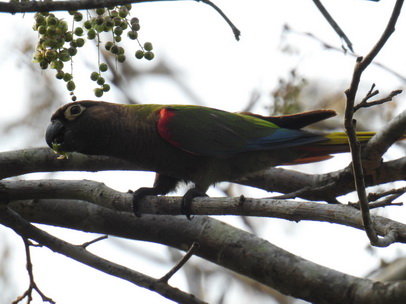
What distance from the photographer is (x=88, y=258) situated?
3.91m

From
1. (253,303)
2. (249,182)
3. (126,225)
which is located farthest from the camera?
(253,303)

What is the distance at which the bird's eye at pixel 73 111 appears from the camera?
15.8 feet

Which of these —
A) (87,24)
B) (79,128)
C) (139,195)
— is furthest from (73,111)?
(87,24)

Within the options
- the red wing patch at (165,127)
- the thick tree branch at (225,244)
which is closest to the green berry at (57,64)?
the thick tree branch at (225,244)

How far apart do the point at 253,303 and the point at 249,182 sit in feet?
13.7

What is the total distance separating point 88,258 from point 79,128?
4.28 feet

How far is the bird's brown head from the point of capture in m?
4.68

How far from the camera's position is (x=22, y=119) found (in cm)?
909

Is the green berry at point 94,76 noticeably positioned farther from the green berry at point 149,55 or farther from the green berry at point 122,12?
the green berry at point 122,12

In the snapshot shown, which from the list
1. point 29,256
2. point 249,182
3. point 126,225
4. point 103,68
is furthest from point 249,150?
point 29,256

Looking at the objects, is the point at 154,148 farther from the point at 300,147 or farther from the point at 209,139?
the point at 300,147

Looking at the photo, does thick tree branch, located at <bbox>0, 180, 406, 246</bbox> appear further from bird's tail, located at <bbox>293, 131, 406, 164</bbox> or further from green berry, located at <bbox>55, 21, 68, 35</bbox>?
bird's tail, located at <bbox>293, 131, 406, 164</bbox>

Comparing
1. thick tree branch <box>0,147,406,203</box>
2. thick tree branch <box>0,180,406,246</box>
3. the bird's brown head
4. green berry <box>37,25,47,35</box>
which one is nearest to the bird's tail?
thick tree branch <box>0,147,406,203</box>

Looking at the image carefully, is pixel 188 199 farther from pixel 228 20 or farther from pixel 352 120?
pixel 352 120
